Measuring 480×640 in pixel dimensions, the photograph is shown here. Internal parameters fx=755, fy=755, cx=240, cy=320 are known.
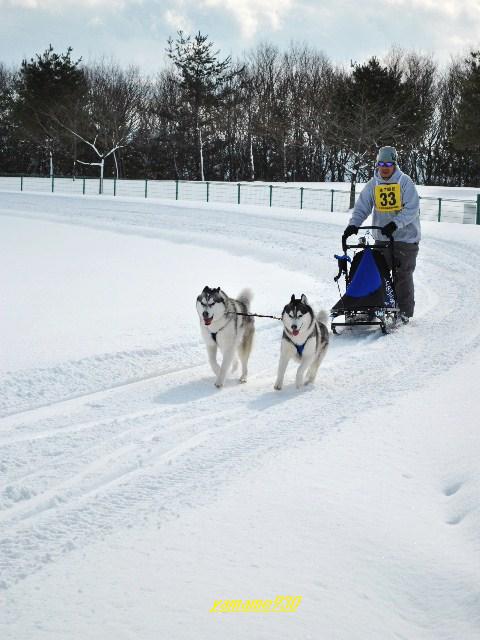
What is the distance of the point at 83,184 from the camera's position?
124 ft

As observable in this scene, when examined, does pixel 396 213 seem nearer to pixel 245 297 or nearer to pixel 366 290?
pixel 366 290

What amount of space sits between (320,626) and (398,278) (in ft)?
20.4

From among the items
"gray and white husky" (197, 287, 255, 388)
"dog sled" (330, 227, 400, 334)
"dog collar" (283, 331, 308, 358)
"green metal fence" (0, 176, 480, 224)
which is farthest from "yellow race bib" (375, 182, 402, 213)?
"green metal fence" (0, 176, 480, 224)

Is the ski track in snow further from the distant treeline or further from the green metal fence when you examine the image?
the distant treeline

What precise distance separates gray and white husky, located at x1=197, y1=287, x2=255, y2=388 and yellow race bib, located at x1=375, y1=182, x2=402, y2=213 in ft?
8.96

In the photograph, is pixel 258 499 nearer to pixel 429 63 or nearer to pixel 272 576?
pixel 272 576

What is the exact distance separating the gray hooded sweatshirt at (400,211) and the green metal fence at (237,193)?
17070 mm

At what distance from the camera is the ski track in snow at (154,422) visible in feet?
12.5

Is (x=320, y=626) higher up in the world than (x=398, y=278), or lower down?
lower down

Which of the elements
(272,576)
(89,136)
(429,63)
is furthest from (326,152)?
(272,576)

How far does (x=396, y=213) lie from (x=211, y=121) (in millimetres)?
36723

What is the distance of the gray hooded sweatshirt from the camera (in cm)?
853

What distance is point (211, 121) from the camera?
143ft

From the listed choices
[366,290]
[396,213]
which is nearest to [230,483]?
[366,290]
